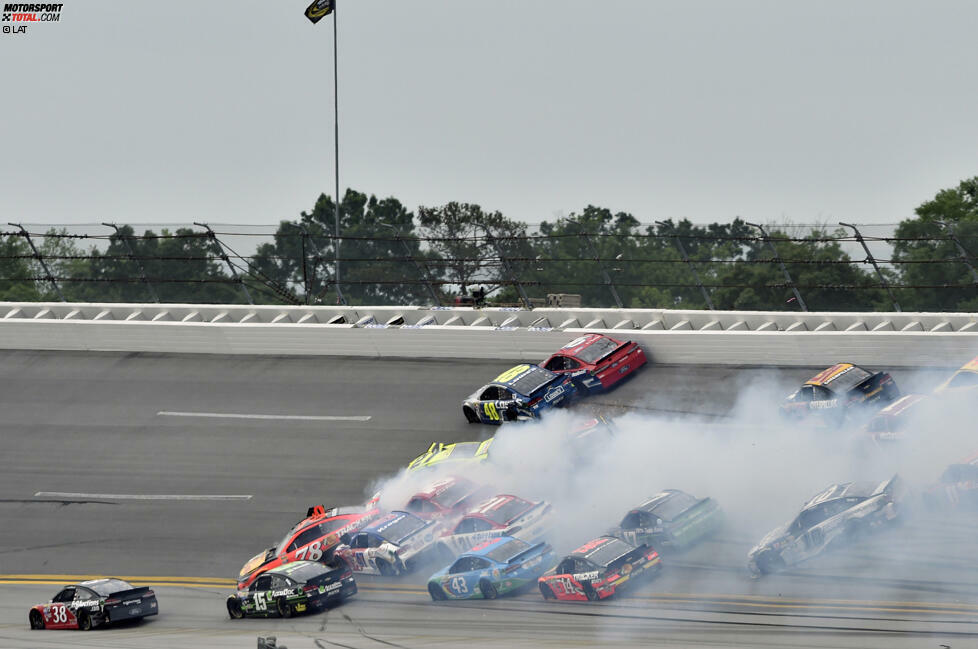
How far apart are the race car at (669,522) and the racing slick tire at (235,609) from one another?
237 inches

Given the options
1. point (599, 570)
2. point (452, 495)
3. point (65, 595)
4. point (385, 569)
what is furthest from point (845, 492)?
point (65, 595)

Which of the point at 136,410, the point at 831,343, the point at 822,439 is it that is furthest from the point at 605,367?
the point at 136,410

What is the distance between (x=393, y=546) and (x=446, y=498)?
1765 mm

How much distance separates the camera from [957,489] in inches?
824

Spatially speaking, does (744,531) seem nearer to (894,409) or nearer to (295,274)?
(894,409)

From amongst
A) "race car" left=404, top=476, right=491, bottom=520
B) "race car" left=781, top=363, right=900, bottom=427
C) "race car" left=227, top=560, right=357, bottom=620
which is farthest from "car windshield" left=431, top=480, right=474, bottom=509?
"race car" left=781, top=363, right=900, bottom=427

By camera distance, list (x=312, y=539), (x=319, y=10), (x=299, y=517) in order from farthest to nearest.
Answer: (x=319, y=10)
(x=299, y=517)
(x=312, y=539)

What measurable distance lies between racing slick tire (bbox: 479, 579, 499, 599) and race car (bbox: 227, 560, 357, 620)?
2.19 meters

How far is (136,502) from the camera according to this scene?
91.0ft

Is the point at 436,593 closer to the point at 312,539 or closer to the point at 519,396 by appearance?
the point at 312,539

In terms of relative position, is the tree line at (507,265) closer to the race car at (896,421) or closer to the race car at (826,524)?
the race car at (896,421)

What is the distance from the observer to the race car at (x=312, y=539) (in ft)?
74.2

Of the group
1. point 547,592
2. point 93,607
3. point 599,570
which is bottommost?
point 547,592

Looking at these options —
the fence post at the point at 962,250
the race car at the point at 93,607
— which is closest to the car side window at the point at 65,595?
the race car at the point at 93,607
